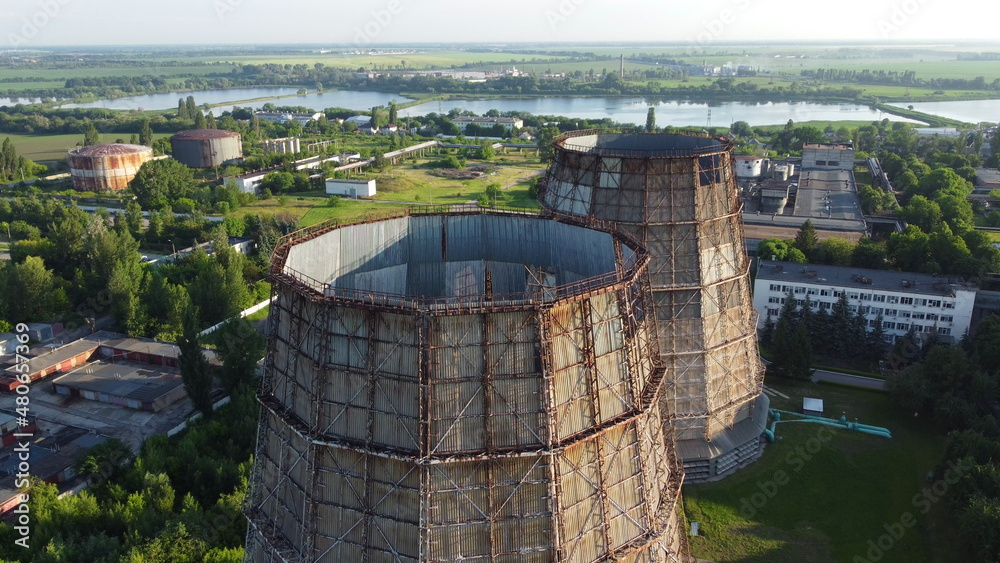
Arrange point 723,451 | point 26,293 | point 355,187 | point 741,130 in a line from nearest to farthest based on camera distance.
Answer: point 723,451, point 26,293, point 355,187, point 741,130

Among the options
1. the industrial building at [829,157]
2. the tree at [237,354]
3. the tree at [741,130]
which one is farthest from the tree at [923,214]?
the tree at [741,130]

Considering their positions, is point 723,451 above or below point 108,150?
below

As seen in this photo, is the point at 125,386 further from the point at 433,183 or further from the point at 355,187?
the point at 433,183

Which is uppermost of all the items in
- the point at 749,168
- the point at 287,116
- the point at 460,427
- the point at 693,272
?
the point at 287,116

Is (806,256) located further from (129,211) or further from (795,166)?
(129,211)

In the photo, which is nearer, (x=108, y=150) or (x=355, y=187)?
(x=355, y=187)

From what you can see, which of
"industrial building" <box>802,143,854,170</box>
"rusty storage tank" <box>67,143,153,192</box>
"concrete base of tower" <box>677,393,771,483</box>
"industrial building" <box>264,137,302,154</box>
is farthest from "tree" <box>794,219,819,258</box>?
"industrial building" <box>264,137,302,154</box>

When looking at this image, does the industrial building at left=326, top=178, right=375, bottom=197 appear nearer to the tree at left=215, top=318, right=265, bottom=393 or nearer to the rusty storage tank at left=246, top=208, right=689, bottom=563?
the tree at left=215, top=318, right=265, bottom=393

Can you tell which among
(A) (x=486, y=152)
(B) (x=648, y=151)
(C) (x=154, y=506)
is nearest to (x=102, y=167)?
(A) (x=486, y=152)

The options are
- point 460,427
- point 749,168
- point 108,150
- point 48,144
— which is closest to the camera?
point 460,427
